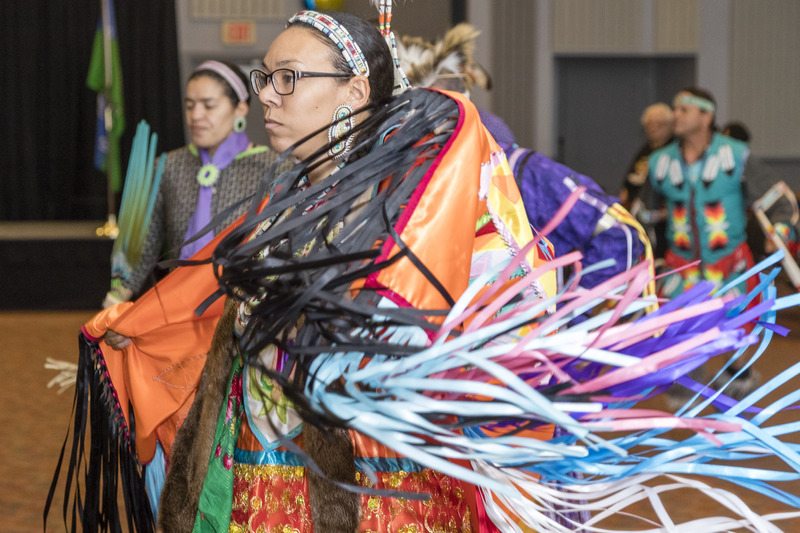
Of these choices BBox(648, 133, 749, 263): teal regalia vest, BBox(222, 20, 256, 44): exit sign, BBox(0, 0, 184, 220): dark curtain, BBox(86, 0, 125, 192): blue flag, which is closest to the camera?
BBox(648, 133, 749, 263): teal regalia vest

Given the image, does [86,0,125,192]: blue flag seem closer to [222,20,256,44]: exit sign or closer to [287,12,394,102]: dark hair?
[222,20,256,44]: exit sign

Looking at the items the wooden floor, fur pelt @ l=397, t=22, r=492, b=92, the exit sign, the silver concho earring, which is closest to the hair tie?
the silver concho earring

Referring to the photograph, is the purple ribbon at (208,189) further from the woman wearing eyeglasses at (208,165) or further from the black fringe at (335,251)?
the black fringe at (335,251)

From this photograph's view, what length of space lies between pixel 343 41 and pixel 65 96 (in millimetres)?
8836

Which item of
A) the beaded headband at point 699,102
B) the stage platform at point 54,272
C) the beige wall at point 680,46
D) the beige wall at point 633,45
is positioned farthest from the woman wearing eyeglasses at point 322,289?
the beige wall at point 680,46

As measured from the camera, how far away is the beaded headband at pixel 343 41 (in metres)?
1.36

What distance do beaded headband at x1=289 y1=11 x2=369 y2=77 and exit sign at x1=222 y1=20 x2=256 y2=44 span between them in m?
7.79

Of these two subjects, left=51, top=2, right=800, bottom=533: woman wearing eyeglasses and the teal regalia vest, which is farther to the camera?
the teal regalia vest

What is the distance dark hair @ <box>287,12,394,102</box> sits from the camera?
1361mm

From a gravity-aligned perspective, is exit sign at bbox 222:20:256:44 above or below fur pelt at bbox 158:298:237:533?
above

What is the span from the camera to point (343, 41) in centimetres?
136

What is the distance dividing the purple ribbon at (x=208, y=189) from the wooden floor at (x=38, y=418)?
962 mm

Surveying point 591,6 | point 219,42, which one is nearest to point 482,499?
point 219,42

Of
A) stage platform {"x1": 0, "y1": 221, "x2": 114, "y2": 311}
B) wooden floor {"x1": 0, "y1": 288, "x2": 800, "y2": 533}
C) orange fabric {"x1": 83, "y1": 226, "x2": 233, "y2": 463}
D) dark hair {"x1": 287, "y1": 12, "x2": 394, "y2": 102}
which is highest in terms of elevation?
dark hair {"x1": 287, "y1": 12, "x2": 394, "y2": 102}
